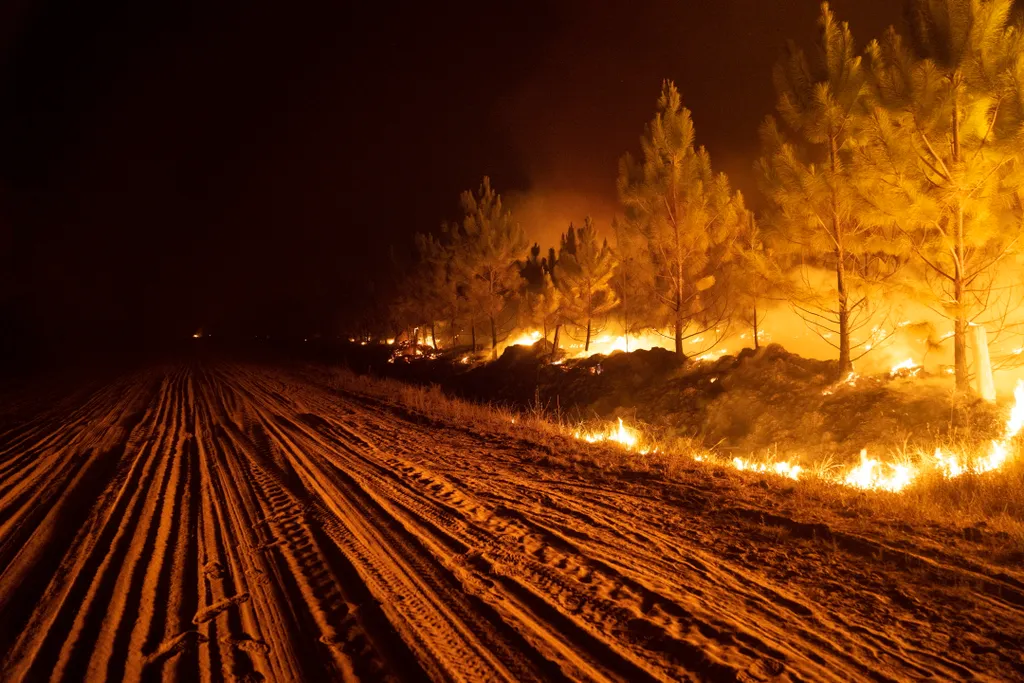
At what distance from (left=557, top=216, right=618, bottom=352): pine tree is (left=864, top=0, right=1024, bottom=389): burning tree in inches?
577

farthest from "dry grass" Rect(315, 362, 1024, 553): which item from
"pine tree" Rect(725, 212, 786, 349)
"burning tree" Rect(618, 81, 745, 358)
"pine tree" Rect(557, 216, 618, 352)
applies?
"pine tree" Rect(557, 216, 618, 352)

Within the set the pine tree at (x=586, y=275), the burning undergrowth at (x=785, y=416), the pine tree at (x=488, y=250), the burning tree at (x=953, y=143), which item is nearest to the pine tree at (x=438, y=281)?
the pine tree at (x=488, y=250)

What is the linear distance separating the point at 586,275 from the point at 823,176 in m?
13.4

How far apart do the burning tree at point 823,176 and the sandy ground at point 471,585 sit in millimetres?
9109

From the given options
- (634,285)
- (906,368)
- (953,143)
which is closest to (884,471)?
(953,143)

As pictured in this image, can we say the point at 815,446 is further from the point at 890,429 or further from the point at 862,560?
the point at 862,560

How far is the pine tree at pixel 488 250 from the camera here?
28578 mm

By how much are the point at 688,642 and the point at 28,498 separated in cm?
917

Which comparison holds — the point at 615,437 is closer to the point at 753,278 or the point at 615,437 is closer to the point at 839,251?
the point at 753,278

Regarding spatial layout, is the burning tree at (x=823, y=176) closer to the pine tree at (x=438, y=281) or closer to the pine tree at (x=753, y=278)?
the pine tree at (x=753, y=278)

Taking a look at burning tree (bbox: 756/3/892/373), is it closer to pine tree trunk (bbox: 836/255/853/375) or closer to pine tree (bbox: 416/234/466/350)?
pine tree trunk (bbox: 836/255/853/375)

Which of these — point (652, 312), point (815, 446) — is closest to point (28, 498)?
point (815, 446)

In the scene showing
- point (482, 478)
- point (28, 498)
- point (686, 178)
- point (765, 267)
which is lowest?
point (28, 498)

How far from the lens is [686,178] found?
18453mm
